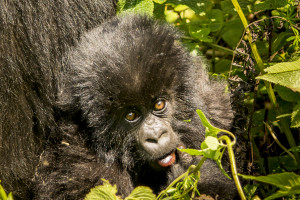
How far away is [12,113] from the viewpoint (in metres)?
2.90

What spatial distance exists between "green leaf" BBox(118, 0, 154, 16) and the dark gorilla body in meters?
0.19

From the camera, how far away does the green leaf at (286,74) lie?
2.38m

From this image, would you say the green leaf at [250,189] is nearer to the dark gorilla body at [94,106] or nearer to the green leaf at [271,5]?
the dark gorilla body at [94,106]

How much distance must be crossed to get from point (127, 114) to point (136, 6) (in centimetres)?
81

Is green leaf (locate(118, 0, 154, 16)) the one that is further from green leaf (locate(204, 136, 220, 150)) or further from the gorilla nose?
green leaf (locate(204, 136, 220, 150))

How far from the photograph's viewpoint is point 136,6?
3.17 metres

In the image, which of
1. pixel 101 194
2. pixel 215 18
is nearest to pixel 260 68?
pixel 215 18

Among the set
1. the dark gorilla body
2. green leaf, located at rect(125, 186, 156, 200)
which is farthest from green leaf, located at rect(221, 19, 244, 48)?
green leaf, located at rect(125, 186, 156, 200)

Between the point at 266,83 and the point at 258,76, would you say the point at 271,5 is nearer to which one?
the point at 266,83

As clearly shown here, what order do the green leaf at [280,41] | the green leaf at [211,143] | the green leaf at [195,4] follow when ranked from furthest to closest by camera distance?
the green leaf at [195,4] < the green leaf at [280,41] < the green leaf at [211,143]

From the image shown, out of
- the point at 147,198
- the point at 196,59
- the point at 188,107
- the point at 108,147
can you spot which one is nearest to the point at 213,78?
the point at 196,59

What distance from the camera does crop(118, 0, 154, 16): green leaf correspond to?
313 centimetres

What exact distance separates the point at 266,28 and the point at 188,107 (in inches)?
26.8

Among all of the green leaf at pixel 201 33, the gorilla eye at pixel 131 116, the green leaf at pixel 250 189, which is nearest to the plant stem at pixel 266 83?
the green leaf at pixel 250 189
